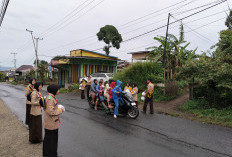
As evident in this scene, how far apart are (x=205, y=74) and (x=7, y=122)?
9.42 meters

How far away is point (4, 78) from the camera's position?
71.1 m

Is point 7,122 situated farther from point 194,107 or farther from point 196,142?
point 194,107

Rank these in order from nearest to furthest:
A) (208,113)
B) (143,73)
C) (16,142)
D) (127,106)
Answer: (16,142) → (127,106) → (208,113) → (143,73)

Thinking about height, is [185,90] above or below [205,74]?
below

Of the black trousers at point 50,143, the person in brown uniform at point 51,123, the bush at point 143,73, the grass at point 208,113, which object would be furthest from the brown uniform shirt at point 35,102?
the bush at point 143,73

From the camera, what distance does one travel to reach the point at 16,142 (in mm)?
5117

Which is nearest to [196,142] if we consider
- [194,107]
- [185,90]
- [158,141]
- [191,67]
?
[158,141]

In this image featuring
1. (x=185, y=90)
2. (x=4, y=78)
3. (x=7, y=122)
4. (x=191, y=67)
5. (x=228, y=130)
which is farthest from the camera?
(x=4, y=78)

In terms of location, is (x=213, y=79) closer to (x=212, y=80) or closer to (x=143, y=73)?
(x=212, y=80)

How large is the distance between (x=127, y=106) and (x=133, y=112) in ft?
1.25

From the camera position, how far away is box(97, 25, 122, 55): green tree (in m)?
37.3

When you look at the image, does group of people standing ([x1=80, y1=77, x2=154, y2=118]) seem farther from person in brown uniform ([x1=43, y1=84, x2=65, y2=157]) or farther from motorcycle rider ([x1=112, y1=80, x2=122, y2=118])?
person in brown uniform ([x1=43, y1=84, x2=65, y2=157])

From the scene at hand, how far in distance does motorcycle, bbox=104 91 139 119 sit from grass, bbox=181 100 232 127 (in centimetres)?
282

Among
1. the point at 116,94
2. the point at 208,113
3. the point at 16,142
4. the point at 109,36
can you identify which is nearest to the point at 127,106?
the point at 116,94
